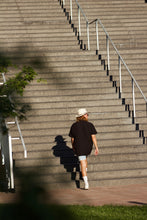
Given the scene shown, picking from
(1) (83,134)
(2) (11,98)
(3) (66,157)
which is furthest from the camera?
(3) (66,157)

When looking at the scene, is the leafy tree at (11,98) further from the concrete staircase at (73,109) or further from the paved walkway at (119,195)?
the concrete staircase at (73,109)

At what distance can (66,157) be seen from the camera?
39.5 ft

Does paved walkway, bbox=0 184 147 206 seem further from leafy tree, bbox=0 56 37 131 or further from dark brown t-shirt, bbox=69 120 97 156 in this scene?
leafy tree, bbox=0 56 37 131

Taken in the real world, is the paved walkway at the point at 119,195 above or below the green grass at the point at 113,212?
below

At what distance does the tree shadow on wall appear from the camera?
38.2ft

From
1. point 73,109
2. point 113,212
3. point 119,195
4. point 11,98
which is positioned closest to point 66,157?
point 73,109

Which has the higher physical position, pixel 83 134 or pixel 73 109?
pixel 73 109

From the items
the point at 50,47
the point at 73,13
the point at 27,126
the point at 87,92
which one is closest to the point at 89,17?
the point at 73,13

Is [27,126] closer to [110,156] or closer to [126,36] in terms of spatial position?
[110,156]

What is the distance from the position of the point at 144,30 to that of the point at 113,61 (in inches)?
107

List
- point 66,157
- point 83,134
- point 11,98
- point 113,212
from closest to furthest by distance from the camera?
point 11,98
point 113,212
point 83,134
point 66,157

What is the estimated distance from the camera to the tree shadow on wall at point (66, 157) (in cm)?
1163

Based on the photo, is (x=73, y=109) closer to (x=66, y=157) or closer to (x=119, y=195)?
(x=66, y=157)

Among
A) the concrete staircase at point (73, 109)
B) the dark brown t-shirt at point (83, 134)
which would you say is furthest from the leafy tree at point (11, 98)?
the concrete staircase at point (73, 109)
